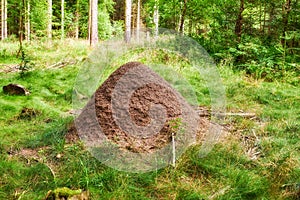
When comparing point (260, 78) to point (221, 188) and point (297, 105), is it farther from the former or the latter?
point (221, 188)

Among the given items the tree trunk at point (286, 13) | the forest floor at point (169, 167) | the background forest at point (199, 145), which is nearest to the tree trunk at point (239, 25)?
the background forest at point (199, 145)

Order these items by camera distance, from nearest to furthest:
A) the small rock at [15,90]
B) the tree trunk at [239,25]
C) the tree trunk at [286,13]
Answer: the small rock at [15,90] < the tree trunk at [239,25] < the tree trunk at [286,13]

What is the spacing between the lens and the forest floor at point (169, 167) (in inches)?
128

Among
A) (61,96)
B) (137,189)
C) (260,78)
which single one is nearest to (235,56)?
(260,78)

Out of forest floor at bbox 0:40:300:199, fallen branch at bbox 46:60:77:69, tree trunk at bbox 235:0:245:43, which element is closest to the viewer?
forest floor at bbox 0:40:300:199

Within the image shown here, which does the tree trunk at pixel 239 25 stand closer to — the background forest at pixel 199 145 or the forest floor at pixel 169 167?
the background forest at pixel 199 145

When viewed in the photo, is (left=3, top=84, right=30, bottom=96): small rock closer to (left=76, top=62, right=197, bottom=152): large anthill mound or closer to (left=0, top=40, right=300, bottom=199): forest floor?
(left=0, top=40, right=300, bottom=199): forest floor

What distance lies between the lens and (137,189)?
322 cm

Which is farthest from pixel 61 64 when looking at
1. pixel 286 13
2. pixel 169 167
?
pixel 169 167

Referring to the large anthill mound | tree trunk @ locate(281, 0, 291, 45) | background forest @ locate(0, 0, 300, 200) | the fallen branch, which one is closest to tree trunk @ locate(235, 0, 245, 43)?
background forest @ locate(0, 0, 300, 200)

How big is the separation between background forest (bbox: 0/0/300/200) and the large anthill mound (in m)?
0.37

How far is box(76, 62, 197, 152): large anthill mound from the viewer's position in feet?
13.2

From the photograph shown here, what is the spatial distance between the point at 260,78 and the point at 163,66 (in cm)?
260

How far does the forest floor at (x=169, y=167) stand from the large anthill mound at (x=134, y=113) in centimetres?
37
